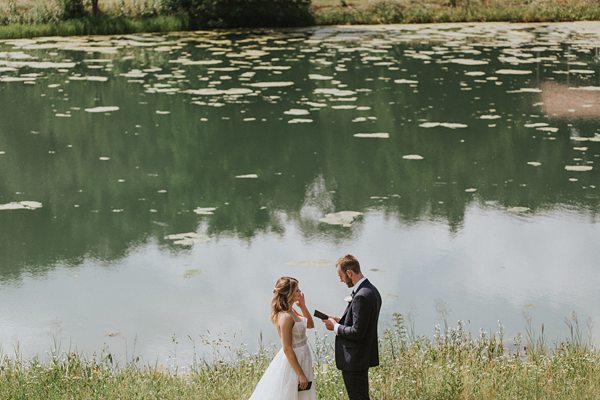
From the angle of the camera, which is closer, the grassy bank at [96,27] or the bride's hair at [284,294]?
the bride's hair at [284,294]

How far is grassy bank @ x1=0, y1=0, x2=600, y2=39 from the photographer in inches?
1112

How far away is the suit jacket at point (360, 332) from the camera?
16.8 feet

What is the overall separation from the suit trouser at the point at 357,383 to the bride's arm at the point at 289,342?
10.8 inches

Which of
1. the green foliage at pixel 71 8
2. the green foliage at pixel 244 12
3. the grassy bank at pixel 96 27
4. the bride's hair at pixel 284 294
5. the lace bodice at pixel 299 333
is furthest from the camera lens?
the green foliage at pixel 244 12

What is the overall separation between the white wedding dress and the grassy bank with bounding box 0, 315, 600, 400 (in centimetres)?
70

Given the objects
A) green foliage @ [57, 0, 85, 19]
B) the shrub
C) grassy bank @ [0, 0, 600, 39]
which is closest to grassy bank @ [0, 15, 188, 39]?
grassy bank @ [0, 0, 600, 39]

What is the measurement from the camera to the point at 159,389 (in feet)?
19.7

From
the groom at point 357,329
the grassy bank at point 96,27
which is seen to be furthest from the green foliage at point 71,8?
the groom at point 357,329

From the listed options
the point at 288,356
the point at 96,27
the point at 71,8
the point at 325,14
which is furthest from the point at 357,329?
the point at 325,14

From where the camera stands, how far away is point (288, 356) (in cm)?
512

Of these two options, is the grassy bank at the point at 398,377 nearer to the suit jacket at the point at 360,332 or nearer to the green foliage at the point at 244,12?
the suit jacket at the point at 360,332

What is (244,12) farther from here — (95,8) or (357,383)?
(357,383)

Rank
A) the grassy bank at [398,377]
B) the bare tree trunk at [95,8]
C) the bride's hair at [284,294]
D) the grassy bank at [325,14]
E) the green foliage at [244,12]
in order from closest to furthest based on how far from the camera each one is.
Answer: the bride's hair at [284,294] → the grassy bank at [398,377] → the grassy bank at [325,14] → the bare tree trunk at [95,8] → the green foliage at [244,12]

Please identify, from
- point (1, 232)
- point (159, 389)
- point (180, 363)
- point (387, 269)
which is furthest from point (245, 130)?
point (159, 389)
